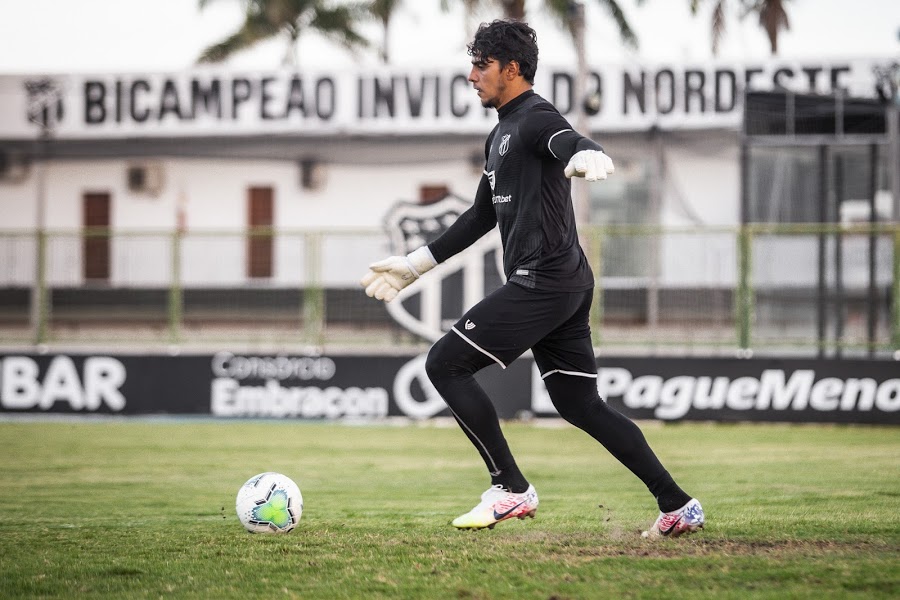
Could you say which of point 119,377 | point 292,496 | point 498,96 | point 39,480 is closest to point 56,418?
point 119,377

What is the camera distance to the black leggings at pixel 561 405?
554 centimetres

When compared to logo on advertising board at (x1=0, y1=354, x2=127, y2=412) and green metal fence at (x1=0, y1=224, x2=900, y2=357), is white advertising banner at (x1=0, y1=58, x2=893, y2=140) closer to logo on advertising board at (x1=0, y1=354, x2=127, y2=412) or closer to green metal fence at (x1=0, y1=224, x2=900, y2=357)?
green metal fence at (x1=0, y1=224, x2=900, y2=357)

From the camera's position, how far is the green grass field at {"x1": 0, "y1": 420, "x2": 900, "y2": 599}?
4.70 meters

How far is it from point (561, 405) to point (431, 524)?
1.20 metres

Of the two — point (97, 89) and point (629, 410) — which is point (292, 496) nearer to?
point (629, 410)

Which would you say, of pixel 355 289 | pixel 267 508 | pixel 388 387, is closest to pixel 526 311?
pixel 267 508

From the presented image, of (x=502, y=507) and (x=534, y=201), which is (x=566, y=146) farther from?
(x=502, y=507)

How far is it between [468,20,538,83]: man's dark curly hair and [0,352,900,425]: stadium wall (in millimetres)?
8920

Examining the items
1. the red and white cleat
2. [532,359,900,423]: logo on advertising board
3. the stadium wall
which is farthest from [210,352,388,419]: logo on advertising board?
the red and white cleat

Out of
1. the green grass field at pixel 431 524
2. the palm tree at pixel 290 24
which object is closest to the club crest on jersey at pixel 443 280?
the green grass field at pixel 431 524

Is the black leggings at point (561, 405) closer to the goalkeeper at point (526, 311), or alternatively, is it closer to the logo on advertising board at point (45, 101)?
the goalkeeper at point (526, 311)

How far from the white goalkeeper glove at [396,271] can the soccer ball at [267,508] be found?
113 cm

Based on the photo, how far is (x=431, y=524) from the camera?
639 cm

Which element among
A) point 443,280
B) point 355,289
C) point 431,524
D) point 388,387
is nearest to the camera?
point 431,524
